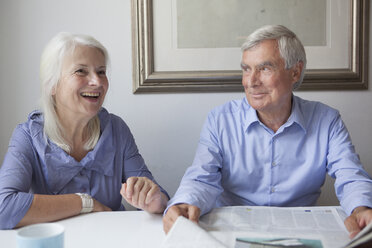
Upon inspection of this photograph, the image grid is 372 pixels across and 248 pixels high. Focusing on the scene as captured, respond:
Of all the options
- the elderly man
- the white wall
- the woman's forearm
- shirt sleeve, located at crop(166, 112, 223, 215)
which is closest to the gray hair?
the elderly man

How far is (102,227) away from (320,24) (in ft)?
4.54

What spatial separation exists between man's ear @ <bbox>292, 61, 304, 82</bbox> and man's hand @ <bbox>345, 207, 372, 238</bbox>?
60 centimetres

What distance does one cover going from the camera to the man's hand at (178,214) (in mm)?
984

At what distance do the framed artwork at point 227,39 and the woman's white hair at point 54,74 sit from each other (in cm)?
45

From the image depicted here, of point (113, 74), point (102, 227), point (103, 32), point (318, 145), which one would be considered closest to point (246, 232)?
point (102, 227)

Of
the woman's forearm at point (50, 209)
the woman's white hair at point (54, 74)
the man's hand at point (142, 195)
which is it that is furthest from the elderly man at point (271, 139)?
the woman's white hair at point (54, 74)

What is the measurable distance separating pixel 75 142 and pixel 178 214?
59 centimetres

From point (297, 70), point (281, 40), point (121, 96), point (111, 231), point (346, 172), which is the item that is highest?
point (281, 40)

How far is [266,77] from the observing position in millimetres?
1350

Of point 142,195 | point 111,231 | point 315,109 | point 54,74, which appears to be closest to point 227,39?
point 315,109

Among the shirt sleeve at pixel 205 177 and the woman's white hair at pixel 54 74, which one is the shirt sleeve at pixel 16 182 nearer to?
the woman's white hair at pixel 54 74

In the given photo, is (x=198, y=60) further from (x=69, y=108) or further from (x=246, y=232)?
(x=246, y=232)

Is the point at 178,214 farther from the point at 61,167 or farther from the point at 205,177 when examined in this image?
the point at 61,167

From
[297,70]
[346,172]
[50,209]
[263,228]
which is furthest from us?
[297,70]
